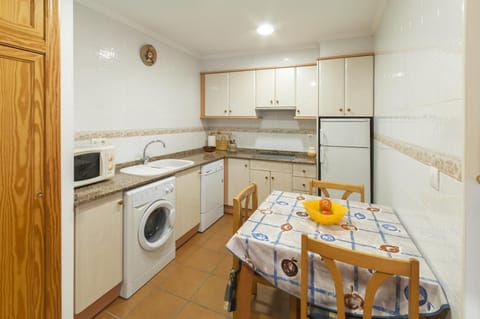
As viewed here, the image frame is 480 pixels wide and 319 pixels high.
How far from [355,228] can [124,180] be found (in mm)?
1731

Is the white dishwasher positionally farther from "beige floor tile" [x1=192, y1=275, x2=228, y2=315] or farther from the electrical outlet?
the electrical outlet

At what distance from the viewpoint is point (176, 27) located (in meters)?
2.64

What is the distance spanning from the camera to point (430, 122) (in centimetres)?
100

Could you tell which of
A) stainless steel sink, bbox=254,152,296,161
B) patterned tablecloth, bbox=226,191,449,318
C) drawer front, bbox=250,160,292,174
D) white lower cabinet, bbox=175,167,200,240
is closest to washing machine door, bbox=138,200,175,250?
white lower cabinet, bbox=175,167,200,240

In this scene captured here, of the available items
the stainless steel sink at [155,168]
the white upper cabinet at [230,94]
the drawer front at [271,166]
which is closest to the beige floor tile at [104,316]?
the stainless steel sink at [155,168]

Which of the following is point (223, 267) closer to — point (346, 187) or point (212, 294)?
point (212, 294)

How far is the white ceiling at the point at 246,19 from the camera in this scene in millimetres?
2121

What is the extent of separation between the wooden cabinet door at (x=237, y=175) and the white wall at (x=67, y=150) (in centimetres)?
219

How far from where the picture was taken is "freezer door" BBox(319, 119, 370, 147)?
2689 mm

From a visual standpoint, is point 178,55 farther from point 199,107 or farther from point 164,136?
point 164,136

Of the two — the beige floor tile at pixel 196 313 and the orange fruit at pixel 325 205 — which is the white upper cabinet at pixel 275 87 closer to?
the orange fruit at pixel 325 205

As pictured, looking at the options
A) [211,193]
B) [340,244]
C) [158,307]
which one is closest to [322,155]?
[211,193]

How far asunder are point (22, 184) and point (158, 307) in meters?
1.24

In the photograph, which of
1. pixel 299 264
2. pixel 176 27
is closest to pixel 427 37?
pixel 299 264
